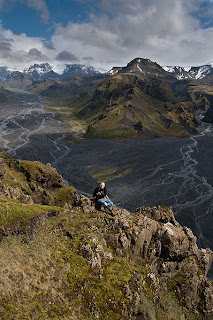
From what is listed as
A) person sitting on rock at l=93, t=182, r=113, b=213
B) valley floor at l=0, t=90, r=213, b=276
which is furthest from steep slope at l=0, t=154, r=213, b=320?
valley floor at l=0, t=90, r=213, b=276

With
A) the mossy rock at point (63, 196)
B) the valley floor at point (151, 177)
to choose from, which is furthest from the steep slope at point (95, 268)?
the valley floor at point (151, 177)

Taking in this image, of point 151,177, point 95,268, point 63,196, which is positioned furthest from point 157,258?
point 151,177

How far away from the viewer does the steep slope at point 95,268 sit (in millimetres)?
17438

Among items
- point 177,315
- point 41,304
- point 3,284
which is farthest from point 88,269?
point 177,315

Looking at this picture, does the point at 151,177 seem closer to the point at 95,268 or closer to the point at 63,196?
the point at 63,196

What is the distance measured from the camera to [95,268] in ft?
70.7

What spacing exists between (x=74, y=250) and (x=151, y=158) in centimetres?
16589

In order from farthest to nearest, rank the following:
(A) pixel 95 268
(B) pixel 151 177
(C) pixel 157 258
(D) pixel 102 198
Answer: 1. (B) pixel 151 177
2. (D) pixel 102 198
3. (C) pixel 157 258
4. (A) pixel 95 268

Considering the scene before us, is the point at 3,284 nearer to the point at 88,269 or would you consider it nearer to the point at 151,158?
the point at 88,269

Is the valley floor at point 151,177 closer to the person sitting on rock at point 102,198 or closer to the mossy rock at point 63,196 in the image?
the mossy rock at point 63,196

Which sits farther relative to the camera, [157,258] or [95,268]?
[157,258]

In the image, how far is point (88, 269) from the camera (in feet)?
69.7

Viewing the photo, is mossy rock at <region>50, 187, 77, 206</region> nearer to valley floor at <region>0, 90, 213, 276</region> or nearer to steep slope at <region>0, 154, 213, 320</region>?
steep slope at <region>0, 154, 213, 320</region>

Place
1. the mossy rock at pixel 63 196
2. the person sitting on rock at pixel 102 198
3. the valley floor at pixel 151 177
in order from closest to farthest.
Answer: the person sitting on rock at pixel 102 198, the mossy rock at pixel 63 196, the valley floor at pixel 151 177
